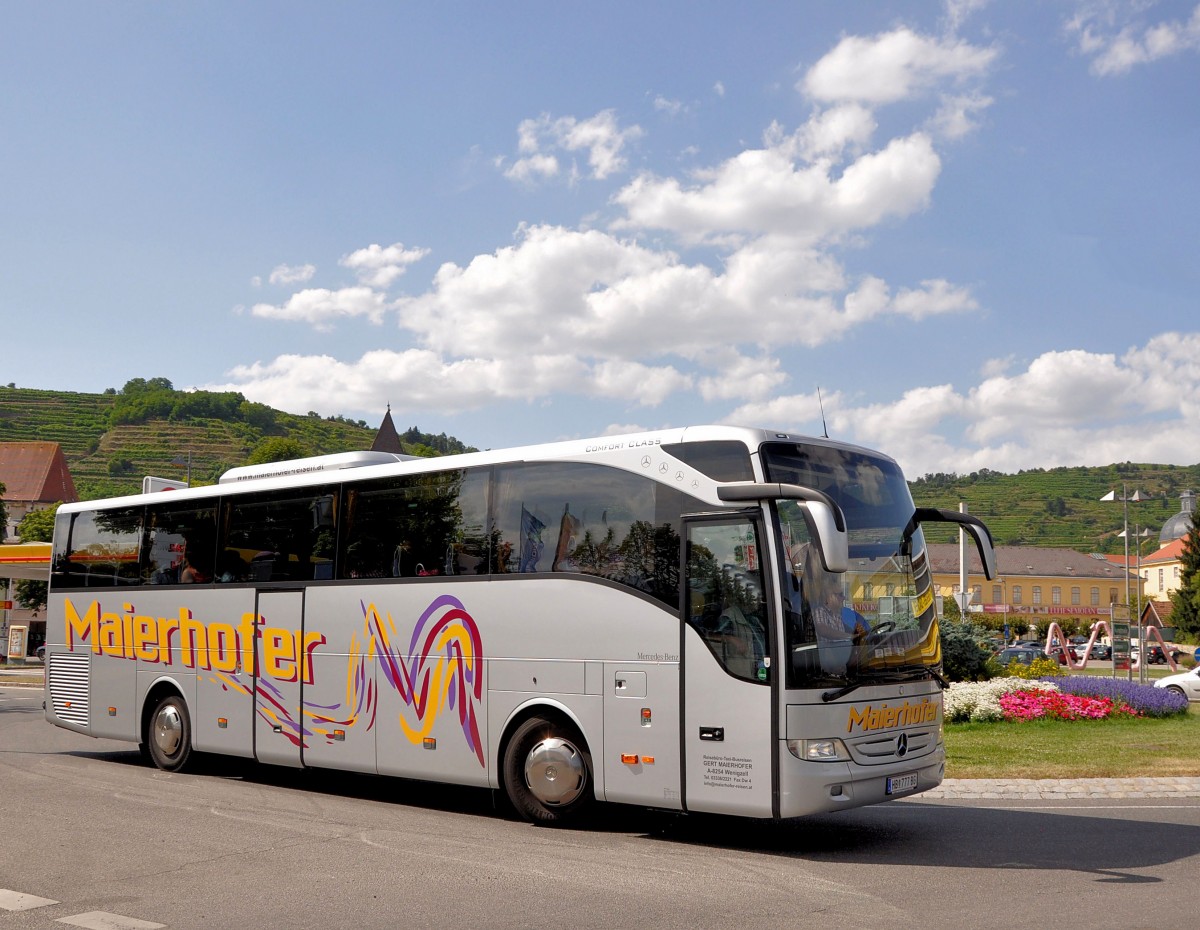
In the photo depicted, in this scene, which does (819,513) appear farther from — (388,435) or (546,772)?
(388,435)

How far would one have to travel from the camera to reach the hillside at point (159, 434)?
156375mm

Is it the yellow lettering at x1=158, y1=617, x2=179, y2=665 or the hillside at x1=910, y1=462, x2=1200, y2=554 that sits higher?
the hillside at x1=910, y1=462, x2=1200, y2=554

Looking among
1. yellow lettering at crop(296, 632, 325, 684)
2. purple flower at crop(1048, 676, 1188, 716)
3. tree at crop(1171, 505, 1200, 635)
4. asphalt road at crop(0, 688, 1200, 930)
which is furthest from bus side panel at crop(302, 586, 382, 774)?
tree at crop(1171, 505, 1200, 635)

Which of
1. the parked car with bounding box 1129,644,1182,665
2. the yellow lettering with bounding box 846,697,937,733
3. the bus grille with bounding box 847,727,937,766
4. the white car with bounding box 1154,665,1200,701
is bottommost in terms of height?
the parked car with bounding box 1129,644,1182,665

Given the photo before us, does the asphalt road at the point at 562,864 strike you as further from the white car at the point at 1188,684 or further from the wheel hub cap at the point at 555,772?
the white car at the point at 1188,684

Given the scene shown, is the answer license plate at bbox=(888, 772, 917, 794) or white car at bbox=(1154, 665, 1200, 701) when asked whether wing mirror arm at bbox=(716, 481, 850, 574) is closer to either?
license plate at bbox=(888, 772, 917, 794)

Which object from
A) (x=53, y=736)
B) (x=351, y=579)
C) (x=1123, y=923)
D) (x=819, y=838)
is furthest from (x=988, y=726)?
(x=53, y=736)

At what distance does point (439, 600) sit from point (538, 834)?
2631mm

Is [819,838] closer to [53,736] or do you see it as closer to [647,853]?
[647,853]

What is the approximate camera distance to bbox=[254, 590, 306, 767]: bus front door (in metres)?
13.4

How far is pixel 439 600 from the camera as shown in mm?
11992

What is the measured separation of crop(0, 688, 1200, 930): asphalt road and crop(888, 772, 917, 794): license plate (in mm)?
481

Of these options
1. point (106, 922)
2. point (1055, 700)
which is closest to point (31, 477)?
point (1055, 700)

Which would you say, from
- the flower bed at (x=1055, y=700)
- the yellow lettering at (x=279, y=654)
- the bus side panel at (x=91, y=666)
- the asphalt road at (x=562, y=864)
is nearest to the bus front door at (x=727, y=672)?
the asphalt road at (x=562, y=864)
